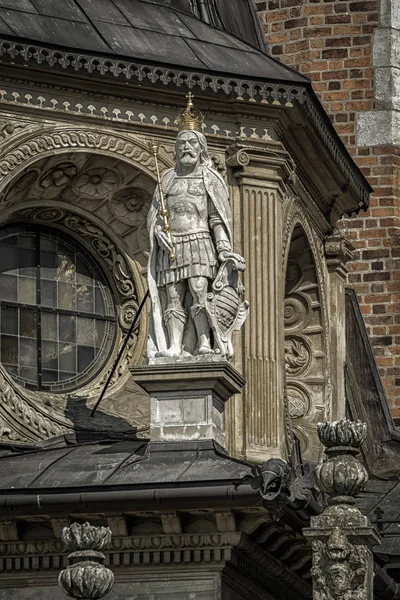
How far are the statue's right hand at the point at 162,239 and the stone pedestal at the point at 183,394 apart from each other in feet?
3.83

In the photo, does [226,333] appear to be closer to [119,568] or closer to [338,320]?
[119,568]

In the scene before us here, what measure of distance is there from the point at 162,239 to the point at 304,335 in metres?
6.84

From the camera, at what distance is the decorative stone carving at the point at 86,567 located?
23.6m

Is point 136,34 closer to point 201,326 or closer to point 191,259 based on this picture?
point 191,259

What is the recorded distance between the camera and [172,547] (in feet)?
94.3

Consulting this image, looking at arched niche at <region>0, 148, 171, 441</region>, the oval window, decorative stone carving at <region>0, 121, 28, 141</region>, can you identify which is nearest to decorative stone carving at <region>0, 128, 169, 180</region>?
arched niche at <region>0, 148, 171, 441</region>

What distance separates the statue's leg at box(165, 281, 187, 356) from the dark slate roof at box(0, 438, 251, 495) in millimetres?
972

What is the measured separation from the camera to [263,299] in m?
33.0

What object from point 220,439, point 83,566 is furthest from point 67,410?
point 83,566

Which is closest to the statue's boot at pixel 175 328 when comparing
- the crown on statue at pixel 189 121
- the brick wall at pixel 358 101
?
the crown on statue at pixel 189 121

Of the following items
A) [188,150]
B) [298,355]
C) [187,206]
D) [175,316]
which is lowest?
[175,316]

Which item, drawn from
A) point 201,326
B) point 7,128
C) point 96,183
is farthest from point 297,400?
point 201,326

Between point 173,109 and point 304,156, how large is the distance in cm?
240

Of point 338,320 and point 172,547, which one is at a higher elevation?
point 338,320
